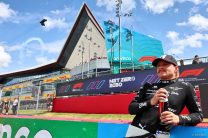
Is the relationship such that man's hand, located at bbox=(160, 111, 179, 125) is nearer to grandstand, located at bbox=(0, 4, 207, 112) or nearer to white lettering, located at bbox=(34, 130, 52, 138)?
white lettering, located at bbox=(34, 130, 52, 138)

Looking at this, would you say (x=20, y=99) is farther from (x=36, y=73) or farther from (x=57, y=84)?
(x=36, y=73)

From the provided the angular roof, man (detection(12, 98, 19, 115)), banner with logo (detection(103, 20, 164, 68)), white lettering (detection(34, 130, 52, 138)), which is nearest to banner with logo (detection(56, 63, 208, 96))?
man (detection(12, 98, 19, 115))

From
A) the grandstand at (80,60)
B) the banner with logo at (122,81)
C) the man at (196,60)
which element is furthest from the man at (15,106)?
the man at (196,60)

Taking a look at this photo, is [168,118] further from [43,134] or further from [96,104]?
[96,104]

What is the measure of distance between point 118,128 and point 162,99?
1.05 m

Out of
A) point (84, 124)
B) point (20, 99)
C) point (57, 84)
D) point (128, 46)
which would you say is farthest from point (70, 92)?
point (128, 46)

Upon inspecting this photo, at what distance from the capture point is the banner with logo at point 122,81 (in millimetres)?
14363

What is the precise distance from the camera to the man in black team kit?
2.57 metres

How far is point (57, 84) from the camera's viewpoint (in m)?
24.4

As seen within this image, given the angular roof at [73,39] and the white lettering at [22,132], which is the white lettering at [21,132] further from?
the angular roof at [73,39]

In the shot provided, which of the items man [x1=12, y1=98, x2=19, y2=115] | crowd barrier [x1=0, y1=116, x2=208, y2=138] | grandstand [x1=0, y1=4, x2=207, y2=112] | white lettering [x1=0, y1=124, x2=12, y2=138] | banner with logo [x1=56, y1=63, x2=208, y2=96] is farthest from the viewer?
grandstand [x1=0, y1=4, x2=207, y2=112]

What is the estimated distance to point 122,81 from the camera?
733 inches

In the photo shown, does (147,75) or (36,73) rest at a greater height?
(36,73)

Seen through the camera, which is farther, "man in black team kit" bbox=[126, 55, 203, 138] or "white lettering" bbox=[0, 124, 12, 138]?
"white lettering" bbox=[0, 124, 12, 138]
